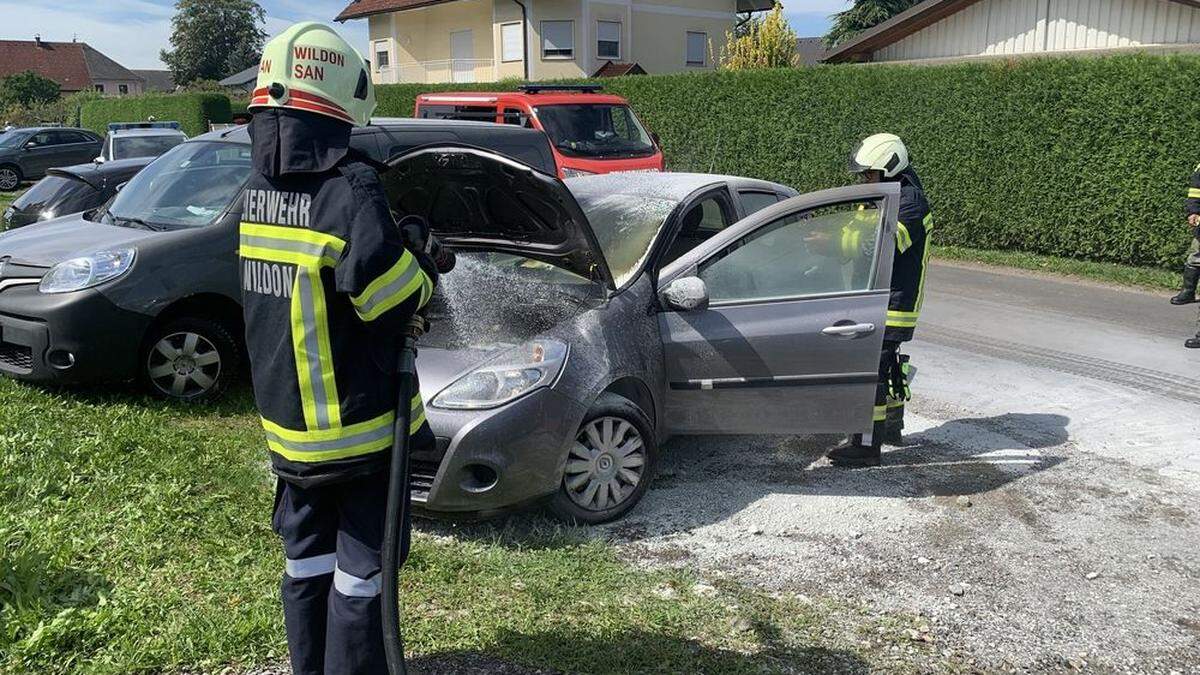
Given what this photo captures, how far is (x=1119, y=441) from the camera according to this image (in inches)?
228

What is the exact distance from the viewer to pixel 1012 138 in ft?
42.0

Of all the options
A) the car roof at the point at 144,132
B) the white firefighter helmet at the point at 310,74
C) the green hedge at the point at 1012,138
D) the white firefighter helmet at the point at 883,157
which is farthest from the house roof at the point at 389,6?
the white firefighter helmet at the point at 310,74

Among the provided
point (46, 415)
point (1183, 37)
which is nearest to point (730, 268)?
point (46, 415)

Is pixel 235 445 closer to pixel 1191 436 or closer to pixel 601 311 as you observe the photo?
pixel 601 311

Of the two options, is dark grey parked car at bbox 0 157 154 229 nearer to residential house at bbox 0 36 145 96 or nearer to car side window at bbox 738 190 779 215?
car side window at bbox 738 190 779 215

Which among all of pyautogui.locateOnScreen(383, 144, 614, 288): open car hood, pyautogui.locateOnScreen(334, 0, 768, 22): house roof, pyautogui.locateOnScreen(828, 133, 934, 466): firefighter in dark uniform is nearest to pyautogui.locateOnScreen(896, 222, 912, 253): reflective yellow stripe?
pyautogui.locateOnScreen(828, 133, 934, 466): firefighter in dark uniform

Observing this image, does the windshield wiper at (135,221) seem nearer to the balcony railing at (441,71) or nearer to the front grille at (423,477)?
the front grille at (423,477)

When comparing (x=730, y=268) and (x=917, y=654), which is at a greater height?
(x=730, y=268)

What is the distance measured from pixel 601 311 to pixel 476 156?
0.94 meters

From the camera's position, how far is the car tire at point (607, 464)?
4.48 meters

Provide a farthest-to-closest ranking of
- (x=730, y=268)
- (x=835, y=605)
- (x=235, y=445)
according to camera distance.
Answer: (x=235, y=445), (x=730, y=268), (x=835, y=605)

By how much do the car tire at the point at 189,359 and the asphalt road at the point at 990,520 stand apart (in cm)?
300

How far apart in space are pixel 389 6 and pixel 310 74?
36.3 metres

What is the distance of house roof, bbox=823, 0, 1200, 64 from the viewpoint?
19.4m
